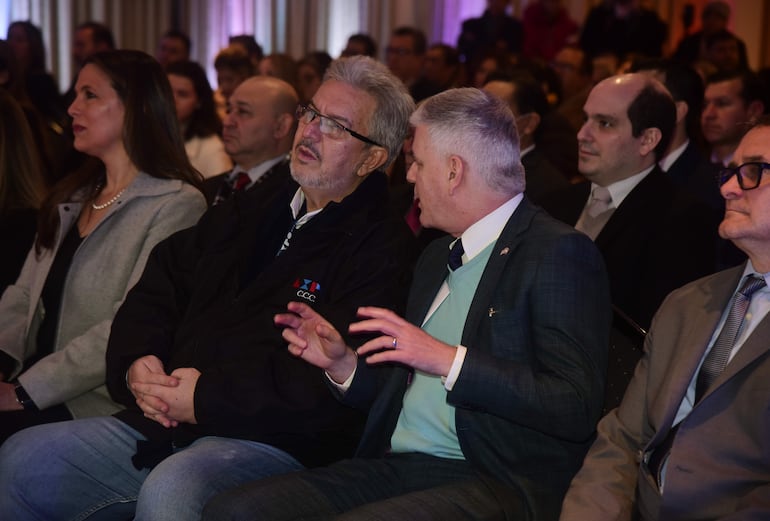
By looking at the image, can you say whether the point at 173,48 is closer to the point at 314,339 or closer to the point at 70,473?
the point at 70,473

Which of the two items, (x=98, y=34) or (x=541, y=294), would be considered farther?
(x=98, y=34)

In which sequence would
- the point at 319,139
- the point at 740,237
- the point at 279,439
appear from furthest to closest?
the point at 319,139, the point at 279,439, the point at 740,237

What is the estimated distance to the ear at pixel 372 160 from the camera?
3012 mm

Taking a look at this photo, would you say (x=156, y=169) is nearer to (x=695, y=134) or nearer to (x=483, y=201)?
(x=483, y=201)

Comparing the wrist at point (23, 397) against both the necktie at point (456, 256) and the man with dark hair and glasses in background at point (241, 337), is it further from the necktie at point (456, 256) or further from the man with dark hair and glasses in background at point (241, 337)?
the necktie at point (456, 256)

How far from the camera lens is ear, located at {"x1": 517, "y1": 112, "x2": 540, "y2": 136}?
4.58 meters

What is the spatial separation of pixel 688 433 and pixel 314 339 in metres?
0.86

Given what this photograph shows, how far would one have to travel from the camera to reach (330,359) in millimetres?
2432

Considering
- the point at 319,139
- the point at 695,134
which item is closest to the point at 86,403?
the point at 319,139

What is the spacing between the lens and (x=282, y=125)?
4.84 metres

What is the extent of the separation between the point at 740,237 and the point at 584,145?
144 cm

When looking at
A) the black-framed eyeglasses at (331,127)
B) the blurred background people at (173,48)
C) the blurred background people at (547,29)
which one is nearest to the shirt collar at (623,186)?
the black-framed eyeglasses at (331,127)

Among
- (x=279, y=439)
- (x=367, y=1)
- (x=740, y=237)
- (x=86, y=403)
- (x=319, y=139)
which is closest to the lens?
(x=740, y=237)

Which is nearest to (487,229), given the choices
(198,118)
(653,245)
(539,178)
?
(653,245)
